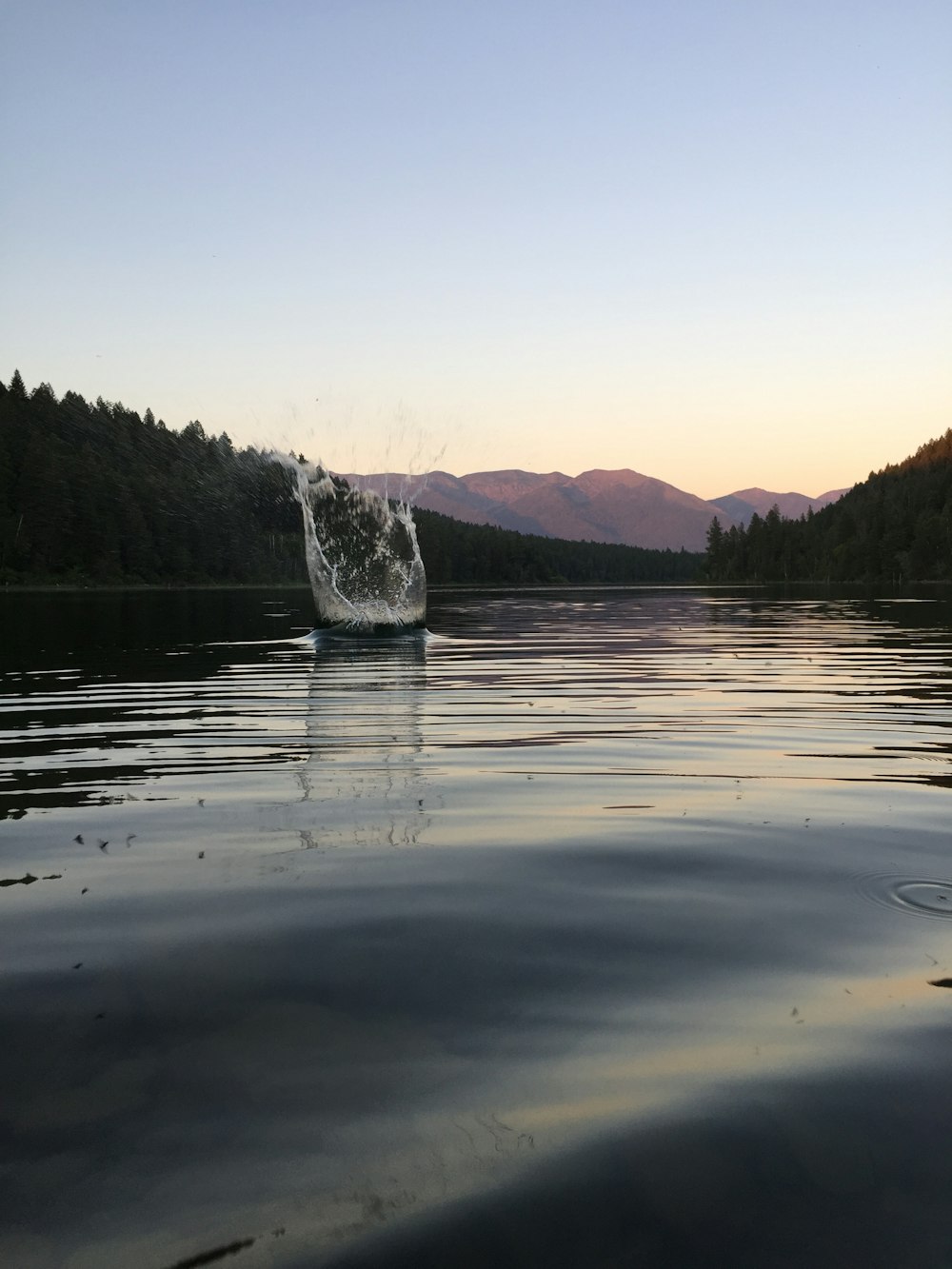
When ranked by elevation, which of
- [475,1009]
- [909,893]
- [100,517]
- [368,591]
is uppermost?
[100,517]

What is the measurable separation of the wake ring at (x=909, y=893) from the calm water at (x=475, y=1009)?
0.04 m

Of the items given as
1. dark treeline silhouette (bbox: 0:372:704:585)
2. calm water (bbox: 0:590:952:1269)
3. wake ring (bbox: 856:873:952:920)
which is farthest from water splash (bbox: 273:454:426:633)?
dark treeline silhouette (bbox: 0:372:704:585)

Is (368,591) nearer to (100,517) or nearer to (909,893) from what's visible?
(909,893)

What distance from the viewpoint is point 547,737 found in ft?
42.0

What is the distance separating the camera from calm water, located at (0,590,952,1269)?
9.75 ft

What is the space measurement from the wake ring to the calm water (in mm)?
37

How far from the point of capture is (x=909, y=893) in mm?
6195

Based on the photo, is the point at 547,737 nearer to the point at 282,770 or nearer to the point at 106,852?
the point at 282,770

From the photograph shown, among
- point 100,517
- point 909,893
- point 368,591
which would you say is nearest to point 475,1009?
point 909,893

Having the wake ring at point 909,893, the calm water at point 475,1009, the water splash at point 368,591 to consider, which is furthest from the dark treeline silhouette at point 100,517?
the wake ring at point 909,893

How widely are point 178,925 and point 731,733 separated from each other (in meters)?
9.17

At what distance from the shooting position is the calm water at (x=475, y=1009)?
297 centimetres

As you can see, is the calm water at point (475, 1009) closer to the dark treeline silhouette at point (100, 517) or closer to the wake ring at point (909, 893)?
the wake ring at point (909, 893)

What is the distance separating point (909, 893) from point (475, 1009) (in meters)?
3.14
